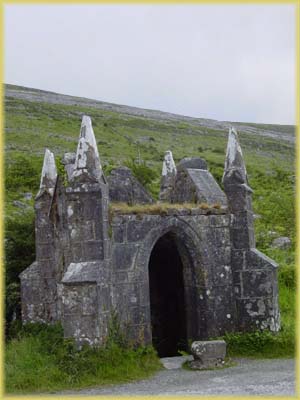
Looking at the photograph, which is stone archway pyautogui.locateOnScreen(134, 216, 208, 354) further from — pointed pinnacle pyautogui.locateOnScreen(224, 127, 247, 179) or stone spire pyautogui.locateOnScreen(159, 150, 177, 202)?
stone spire pyautogui.locateOnScreen(159, 150, 177, 202)

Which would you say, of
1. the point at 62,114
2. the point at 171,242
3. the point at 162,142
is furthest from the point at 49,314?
the point at 62,114

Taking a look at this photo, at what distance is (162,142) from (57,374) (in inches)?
2014

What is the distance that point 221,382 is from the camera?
31.0ft

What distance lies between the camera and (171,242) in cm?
1384

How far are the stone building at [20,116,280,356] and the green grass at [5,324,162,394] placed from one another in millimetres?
293

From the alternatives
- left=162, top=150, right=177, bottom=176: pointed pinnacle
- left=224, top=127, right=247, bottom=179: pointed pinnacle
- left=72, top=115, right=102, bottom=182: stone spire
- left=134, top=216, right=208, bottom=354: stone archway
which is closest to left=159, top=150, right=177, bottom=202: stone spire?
left=162, top=150, right=177, bottom=176: pointed pinnacle

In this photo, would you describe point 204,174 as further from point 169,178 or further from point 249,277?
point 249,277

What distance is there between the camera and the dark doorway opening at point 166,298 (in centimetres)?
1407

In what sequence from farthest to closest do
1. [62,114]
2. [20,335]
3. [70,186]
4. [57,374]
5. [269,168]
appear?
[62,114] < [269,168] < [20,335] < [70,186] < [57,374]

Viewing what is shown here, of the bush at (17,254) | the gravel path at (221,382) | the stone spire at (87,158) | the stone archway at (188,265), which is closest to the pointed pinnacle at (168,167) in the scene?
the stone archway at (188,265)

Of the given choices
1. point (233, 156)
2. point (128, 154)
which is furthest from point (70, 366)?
point (128, 154)

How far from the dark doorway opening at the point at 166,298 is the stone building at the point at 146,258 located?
0.02 m

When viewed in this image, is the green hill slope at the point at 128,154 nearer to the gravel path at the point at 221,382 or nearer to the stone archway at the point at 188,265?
the stone archway at the point at 188,265

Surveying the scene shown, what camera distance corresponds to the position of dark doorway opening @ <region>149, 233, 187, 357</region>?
46.2 feet
